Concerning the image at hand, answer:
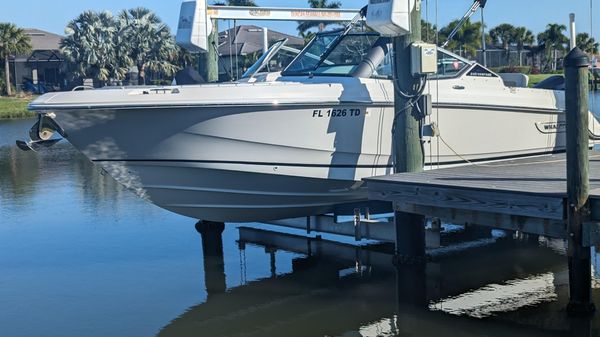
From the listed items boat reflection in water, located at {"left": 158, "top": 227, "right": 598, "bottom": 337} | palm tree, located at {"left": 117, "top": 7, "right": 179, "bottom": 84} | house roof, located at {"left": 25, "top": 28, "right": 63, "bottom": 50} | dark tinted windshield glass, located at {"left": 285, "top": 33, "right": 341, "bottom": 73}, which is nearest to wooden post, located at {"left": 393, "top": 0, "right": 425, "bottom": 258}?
boat reflection in water, located at {"left": 158, "top": 227, "right": 598, "bottom": 337}

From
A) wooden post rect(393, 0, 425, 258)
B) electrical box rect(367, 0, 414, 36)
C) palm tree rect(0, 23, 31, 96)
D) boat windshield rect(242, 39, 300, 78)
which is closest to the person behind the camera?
electrical box rect(367, 0, 414, 36)

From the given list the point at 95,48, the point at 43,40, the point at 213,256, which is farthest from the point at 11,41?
the point at 213,256

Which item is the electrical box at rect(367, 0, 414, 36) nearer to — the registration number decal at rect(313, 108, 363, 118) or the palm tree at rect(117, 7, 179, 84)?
the registration number decal at rect(313, 108, 363, 118)

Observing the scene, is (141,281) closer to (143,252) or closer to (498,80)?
(143,252)

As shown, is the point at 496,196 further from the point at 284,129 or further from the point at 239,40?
the point at 239,40

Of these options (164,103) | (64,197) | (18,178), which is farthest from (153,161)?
(18,178)

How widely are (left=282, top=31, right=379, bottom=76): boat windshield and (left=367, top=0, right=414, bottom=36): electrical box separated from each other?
932 mm

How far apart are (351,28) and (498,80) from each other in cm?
186

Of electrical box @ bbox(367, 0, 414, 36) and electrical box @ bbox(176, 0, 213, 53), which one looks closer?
electrical box @ bbox(367, 0, 414, 36)

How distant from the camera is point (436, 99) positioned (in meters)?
9.02

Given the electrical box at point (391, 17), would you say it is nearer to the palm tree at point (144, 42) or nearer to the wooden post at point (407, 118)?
the wooden post at point (407, 118)

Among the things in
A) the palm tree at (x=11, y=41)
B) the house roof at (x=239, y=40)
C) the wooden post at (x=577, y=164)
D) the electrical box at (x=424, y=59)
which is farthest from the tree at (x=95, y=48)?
the wooden post at (x=577, y=164)

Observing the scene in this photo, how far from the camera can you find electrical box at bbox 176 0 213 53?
1099cm

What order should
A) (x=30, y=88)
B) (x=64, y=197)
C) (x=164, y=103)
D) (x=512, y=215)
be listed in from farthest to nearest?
(x=30, y=88) < (x=64, y=197) < (x=164, y=103) < (x=512, y=215)
